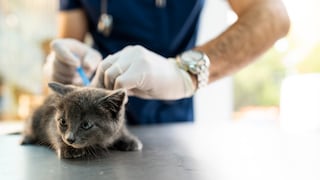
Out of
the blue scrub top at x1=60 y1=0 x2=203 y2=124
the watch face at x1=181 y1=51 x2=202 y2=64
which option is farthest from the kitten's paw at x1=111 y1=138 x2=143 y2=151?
the blue scrub top at x1=60 y1=0 x2=203 y2=124

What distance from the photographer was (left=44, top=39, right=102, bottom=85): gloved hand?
38.8 inches

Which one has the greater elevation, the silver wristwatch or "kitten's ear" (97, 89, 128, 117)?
the silver wristwatch

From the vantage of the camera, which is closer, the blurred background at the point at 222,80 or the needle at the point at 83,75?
the needle at the point at 83,75

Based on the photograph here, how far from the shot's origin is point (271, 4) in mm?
1038

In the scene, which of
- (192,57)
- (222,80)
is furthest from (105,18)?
(222,80)

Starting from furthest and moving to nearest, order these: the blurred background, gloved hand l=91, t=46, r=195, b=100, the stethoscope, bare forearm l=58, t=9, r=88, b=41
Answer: the blurred background
bare forearm l=58, t=9, r=88, b=41
the stethoscope
gloved hand l=91, t=46, r=195, b=100

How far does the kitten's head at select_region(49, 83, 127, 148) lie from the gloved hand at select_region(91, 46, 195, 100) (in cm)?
7

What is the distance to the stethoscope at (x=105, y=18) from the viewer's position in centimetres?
123

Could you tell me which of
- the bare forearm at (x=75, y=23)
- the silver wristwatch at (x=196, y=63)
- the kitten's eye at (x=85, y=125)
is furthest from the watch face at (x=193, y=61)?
the bare forearm at (x=75, y=23)

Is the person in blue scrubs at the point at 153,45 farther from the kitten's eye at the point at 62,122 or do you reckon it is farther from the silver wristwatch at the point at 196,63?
the kitten's eye at the point at 62,122

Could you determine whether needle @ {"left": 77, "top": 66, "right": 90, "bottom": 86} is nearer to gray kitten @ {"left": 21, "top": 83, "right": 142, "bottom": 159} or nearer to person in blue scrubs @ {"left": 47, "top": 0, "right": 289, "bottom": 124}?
person in blue scrubs @ {"left": 47, "top": 0, "right": 289, "bottom": 124}

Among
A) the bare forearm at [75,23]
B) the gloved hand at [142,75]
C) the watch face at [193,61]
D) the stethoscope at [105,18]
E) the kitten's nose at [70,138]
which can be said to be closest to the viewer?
the kitten's nose at [70,138]

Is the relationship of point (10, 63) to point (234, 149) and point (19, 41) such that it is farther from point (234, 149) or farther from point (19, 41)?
point (234, 149)

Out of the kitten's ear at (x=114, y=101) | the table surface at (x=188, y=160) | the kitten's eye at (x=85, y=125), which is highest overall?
the kitten's ear at (x=114, y=101)
